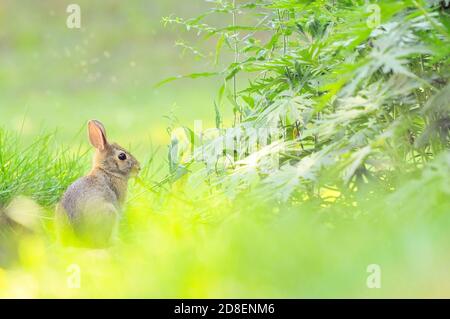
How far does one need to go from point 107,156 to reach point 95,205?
0.43m

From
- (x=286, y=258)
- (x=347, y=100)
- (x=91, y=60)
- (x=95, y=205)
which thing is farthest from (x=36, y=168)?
(x=91, y=60)

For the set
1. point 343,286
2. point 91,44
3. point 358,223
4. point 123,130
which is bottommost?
point 343,286

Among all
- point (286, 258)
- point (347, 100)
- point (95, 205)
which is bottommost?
point (286, 258)

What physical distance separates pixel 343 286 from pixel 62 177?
2605mm

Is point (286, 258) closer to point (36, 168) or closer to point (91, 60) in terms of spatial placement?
point (36, 168)

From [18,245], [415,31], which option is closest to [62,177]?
[18,245]

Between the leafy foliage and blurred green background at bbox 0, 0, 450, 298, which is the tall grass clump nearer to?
blurred green background at bbox 0, 0, 450, 298

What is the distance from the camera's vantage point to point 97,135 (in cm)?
459

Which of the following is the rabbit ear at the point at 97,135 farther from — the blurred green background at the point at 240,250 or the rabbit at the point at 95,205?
the blurred green background at the point at 240,250

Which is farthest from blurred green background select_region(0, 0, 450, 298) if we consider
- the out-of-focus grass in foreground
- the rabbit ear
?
the rabbit ear

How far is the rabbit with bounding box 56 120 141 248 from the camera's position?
4207mm

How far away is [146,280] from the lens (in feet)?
9.43
